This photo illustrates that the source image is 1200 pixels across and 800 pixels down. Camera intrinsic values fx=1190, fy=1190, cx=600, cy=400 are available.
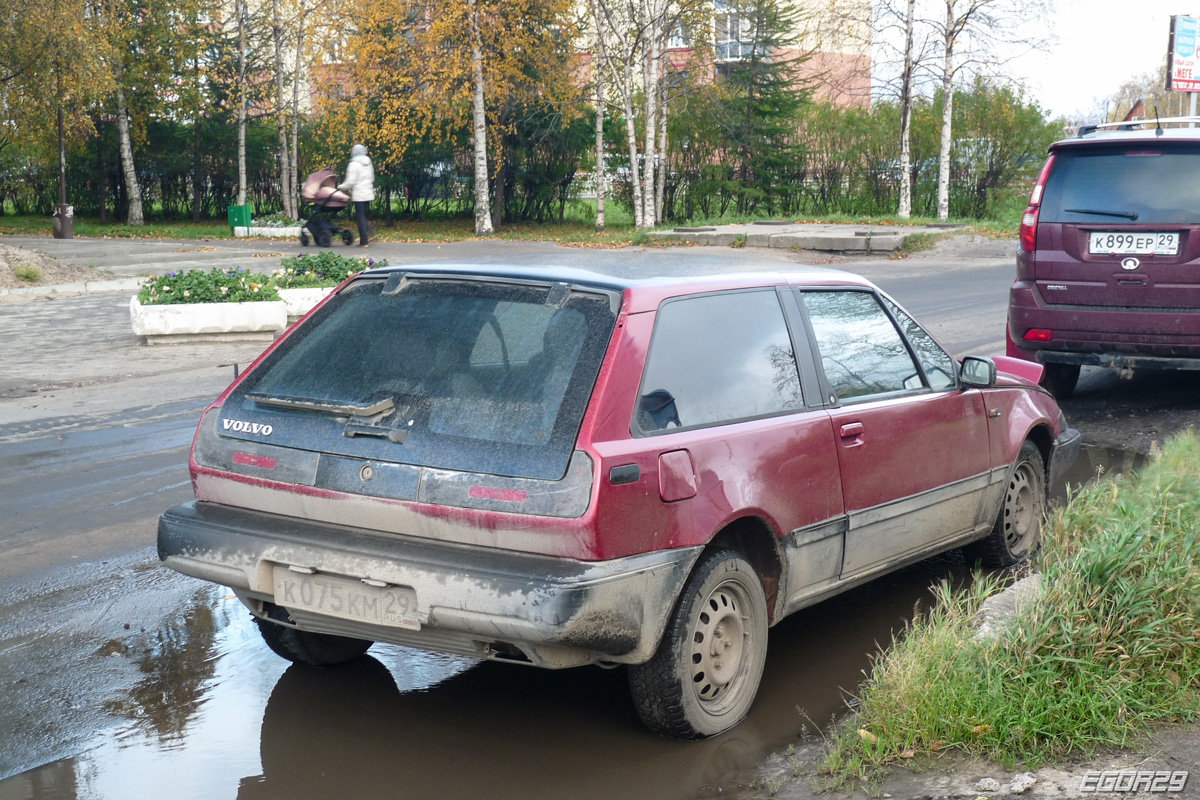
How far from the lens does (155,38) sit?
129 feet

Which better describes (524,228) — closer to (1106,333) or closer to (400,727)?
(1106,333)

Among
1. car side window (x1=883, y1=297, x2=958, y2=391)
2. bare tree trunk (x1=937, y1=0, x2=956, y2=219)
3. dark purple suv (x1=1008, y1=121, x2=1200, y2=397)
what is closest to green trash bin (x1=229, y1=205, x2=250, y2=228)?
bare tree trunk (x1=937, y1=0, x2=956, y2=219)

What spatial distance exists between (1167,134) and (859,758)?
6307mm

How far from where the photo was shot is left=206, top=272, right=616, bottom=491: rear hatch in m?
3.54

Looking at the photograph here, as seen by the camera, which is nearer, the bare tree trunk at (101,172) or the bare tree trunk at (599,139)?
the bare tree trunk at (599,139)

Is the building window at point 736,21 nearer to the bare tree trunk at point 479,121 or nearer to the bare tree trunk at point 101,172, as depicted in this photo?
the bare tree trunk at point 479,121

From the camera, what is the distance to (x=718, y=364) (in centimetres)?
398

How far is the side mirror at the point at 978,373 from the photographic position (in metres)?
5.09

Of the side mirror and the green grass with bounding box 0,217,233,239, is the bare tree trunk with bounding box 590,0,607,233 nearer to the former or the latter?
the green grass with bounding box 0,217,233,239

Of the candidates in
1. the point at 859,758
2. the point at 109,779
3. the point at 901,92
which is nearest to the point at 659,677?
the point at 859,758

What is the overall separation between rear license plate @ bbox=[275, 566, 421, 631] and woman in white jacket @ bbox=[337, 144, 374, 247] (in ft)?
67.8

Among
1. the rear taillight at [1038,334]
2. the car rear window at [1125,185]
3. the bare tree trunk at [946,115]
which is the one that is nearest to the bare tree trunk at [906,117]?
the bare tree trunk at [946,115]

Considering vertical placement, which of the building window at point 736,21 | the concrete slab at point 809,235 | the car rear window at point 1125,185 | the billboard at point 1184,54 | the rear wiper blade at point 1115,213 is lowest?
the concrete slab at point 809,235

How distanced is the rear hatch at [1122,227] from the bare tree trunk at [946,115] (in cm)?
2391
